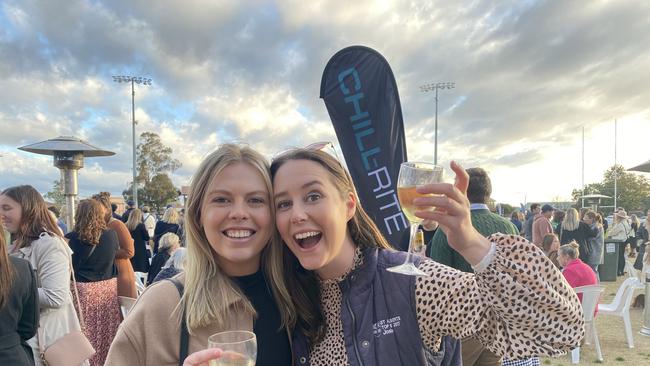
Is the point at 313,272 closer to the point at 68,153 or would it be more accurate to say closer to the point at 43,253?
the point at 43,253

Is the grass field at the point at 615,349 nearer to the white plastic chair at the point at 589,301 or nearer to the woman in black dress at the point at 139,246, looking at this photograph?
the white plastic chair at the point at 589,301

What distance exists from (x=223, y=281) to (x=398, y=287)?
0.74m

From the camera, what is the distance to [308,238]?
5.38ft

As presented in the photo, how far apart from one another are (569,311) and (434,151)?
30589 millimetres

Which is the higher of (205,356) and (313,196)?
Answer: (313,196)

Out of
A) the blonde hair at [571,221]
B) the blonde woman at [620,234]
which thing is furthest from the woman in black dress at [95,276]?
the blonde woman at [620,234]

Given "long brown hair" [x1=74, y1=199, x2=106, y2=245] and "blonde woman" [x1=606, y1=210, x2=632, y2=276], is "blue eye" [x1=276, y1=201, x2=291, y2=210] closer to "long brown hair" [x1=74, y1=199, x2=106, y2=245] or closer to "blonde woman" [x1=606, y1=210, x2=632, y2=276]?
"long brown hair" [x1=74, y1=199, x2=106, y2=245]

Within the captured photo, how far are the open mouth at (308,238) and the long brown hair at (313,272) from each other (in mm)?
203

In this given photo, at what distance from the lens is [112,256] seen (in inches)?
186

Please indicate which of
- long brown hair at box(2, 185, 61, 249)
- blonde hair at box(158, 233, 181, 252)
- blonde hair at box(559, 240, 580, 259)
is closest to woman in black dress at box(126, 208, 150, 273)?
blonde hair at box(158, 233, 181, 252)

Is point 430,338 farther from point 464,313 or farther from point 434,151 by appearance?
point 434,151

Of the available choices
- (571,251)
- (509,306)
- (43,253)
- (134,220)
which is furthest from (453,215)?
(134,220)

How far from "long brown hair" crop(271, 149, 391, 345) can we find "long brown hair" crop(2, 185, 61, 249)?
2972 mm

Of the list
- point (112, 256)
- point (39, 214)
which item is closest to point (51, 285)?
point (39, 214)
